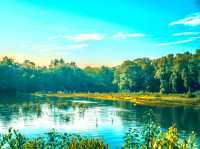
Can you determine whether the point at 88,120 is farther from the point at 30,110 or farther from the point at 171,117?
the point at 30,110

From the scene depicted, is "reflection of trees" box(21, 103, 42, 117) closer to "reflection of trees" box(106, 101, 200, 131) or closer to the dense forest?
"reflection of trees" box(106, 101, 200, 131)

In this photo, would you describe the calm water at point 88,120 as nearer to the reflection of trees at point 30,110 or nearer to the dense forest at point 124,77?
the reflection of trees at point 30,110

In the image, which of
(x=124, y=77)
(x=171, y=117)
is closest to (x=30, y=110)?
(x=171, y=117)

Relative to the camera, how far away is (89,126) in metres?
69.2

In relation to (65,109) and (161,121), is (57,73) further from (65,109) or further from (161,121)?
(161,121)

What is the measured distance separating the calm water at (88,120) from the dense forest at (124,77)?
140 feet

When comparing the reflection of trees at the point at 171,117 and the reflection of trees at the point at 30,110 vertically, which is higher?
the reflection of trees at the point at 30,110

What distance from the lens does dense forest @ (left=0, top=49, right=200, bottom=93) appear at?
144 metres

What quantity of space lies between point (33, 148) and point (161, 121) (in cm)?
6116

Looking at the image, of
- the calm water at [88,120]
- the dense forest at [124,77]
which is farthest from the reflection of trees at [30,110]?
the dense forest at [124,77]

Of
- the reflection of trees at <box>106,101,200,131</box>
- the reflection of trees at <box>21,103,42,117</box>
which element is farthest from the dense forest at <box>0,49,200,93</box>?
the reflection of trees at <box>21,103,42,117</box>

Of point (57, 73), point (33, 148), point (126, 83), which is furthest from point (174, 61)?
point (33, 148)

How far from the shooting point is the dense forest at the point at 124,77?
14388 centimetres

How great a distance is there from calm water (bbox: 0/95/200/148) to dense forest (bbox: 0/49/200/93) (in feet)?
140
